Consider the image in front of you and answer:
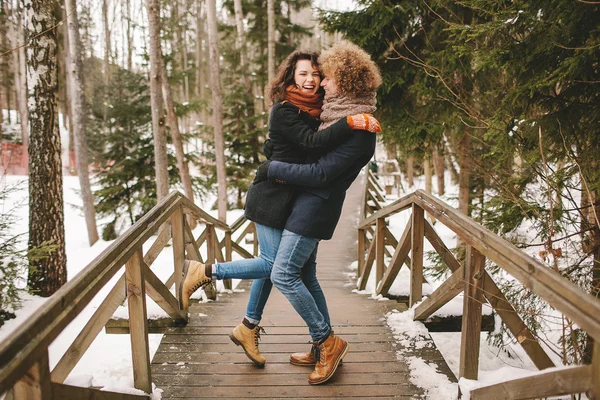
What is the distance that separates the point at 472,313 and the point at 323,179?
1.06 meters

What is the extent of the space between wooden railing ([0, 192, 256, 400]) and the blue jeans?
0.78 m

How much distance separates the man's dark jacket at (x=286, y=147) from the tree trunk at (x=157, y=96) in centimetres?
768

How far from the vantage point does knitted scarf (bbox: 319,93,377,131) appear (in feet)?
7.86

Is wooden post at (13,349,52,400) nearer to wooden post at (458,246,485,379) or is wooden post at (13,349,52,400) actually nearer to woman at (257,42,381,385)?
woman at (257,42,381,385)

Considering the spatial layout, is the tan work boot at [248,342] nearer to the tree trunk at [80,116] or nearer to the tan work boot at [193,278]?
the tan work boot at [193,278]

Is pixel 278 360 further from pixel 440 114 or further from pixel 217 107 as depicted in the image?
pixel 217 107

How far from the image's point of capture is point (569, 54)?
3381 mm

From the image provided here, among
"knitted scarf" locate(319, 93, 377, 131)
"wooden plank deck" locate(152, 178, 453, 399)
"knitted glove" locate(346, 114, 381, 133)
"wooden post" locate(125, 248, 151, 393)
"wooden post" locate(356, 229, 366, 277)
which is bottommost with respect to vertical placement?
"wooden post" locate(356, 229, 366, 277)

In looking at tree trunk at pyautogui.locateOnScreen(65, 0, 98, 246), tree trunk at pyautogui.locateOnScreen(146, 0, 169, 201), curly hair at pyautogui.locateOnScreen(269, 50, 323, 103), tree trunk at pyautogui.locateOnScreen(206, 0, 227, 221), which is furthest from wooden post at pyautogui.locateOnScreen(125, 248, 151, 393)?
tree trunk at pyautogui.locateOnScreen(65, 0, 98, 246)

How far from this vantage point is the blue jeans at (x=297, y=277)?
2.61 meters

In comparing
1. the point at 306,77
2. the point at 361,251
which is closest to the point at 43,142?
the point at 361,251

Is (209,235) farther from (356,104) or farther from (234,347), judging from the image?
(356,104)

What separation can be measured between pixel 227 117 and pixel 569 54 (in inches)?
511

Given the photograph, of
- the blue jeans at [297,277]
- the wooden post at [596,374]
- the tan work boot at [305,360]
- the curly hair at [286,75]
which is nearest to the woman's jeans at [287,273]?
the blue jeans at [297,277]
